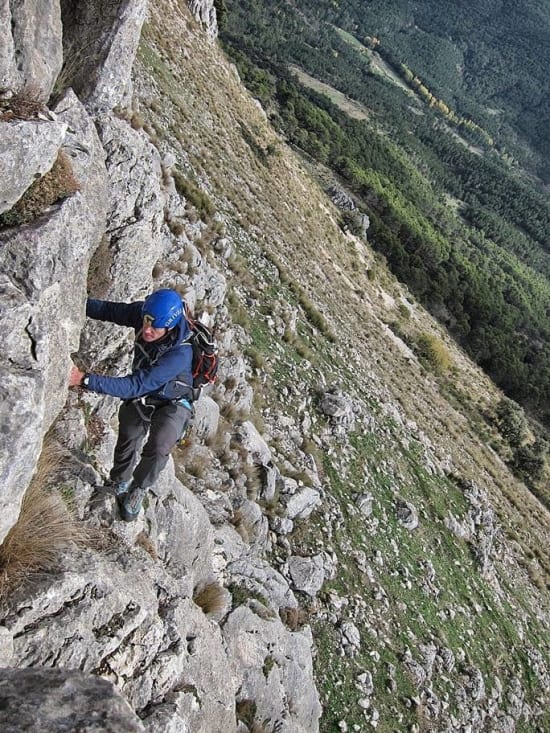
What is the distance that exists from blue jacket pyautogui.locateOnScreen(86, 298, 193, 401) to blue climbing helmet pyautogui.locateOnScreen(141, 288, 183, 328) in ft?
0.76

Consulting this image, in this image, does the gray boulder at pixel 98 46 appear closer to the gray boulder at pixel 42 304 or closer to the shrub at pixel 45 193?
the gray boulder at pixel 42 304

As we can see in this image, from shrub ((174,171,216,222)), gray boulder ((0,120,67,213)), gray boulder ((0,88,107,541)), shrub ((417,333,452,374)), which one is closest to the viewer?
gray boulder ((0,88,107,541))

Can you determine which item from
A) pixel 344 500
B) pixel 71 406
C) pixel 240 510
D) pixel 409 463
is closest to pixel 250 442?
pixel 240 510

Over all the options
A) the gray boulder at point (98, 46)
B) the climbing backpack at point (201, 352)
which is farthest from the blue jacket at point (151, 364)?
the gray boulder at point (98, 46)

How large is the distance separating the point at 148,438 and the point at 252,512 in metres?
5.31

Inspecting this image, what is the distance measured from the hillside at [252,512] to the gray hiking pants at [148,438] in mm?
452

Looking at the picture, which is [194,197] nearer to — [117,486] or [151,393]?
[151,393]

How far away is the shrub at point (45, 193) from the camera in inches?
225

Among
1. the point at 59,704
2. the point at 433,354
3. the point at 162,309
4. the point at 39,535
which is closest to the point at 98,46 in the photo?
the point at 162,309

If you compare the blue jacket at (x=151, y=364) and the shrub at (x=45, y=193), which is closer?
the shrub at (x=45, y=193)

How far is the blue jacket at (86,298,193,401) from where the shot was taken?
582 cm

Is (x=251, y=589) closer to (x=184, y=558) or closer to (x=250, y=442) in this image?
(x=184, y=558)

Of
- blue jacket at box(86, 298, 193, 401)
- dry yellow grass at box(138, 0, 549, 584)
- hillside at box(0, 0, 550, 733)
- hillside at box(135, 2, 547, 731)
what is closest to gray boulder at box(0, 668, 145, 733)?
hillside at box(0, 0, 550, 733)

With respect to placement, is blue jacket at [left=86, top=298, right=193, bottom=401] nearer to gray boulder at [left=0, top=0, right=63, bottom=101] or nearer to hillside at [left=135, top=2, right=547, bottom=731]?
gray boulder at [left=0, top=0, right=63, bottom=101]
